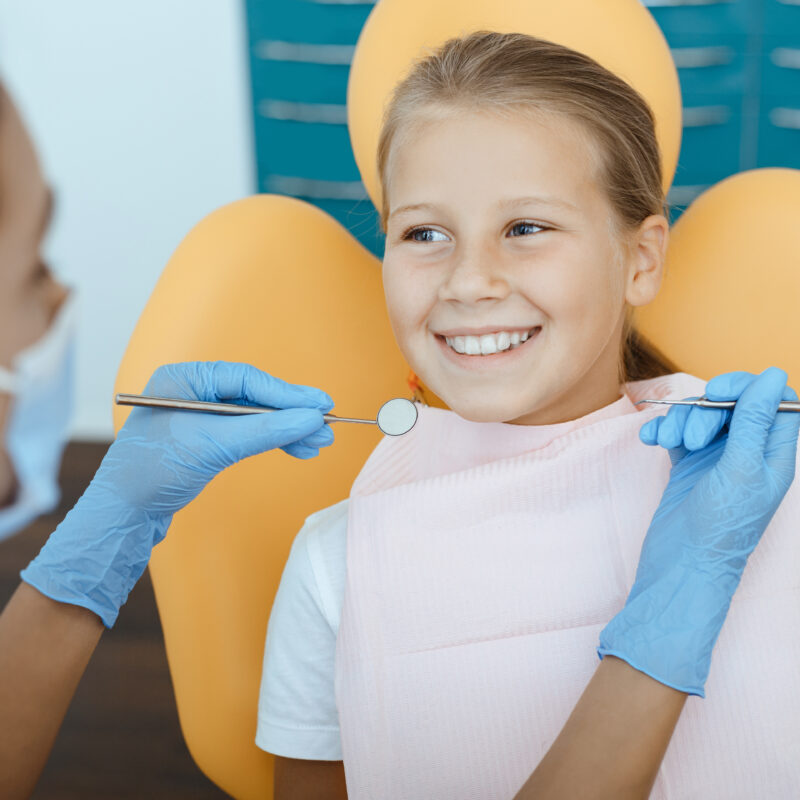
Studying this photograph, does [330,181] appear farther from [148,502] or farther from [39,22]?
[148,502]

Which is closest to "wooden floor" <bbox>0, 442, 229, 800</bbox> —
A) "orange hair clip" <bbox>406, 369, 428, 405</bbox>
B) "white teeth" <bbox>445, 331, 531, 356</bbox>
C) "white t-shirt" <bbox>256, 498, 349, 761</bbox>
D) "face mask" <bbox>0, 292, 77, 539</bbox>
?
"face mask" <bbox>0, 292, 77, 539</bbox>

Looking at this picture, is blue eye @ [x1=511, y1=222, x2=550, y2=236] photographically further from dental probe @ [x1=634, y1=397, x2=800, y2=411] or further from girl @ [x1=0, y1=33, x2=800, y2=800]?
dental probe @ [x1=634, y1=397, x2=800, y2=411]

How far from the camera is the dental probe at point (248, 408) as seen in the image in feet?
3.12

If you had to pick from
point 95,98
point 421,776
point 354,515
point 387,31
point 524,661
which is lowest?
point 421,776

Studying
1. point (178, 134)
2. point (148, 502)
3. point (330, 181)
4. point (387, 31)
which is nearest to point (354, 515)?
point (148, 502)

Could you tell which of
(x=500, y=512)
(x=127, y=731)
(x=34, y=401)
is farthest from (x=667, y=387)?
(x=127, y=731)

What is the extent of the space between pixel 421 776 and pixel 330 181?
1814 mm

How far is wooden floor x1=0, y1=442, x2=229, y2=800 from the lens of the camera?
5.30 ft

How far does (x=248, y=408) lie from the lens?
0.99m

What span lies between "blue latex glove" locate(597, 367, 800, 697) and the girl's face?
5.5 inches

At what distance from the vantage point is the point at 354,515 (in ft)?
3.47

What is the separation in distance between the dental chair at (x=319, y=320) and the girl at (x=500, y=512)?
0.38 ft

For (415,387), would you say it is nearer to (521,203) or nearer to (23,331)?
(521,203)

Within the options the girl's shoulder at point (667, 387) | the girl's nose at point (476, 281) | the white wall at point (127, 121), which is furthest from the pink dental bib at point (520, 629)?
the white wall at point (127, 121)
